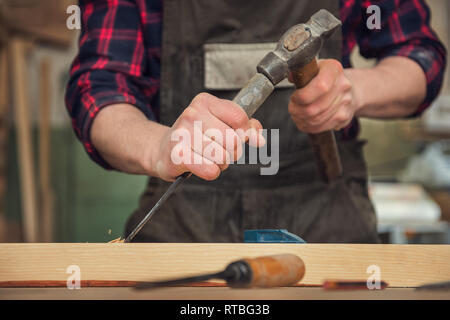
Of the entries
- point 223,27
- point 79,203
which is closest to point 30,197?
point 79,203

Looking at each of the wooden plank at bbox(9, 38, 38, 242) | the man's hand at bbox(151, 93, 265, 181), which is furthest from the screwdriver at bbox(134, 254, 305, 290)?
the wooden plank at bbox(9, 38, 38, 242)

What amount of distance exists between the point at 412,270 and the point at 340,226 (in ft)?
0.90

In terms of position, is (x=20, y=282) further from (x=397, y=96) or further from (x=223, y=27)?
(x=397, y=96)

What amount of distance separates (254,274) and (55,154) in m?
2.04

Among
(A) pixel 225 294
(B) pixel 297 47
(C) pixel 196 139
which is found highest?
(B) pixel 297 47

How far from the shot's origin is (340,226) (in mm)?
801

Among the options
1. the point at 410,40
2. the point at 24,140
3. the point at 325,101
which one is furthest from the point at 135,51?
the point at 24,140

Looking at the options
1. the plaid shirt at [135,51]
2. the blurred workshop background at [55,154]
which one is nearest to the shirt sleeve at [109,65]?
the plaid shirt at [135,51]

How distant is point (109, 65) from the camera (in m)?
0.76

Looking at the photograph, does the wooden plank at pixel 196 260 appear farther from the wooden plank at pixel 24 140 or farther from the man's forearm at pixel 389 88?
the wooden plank at pixel 24 140

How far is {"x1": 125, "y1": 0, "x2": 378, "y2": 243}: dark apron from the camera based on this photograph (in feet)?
2.23

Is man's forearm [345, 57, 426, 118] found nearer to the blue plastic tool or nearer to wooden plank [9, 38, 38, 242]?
the blue plastic tool

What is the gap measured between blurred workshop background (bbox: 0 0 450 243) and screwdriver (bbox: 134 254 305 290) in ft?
4.06

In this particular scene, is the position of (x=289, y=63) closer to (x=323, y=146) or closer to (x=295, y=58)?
(x=295, y=58)
